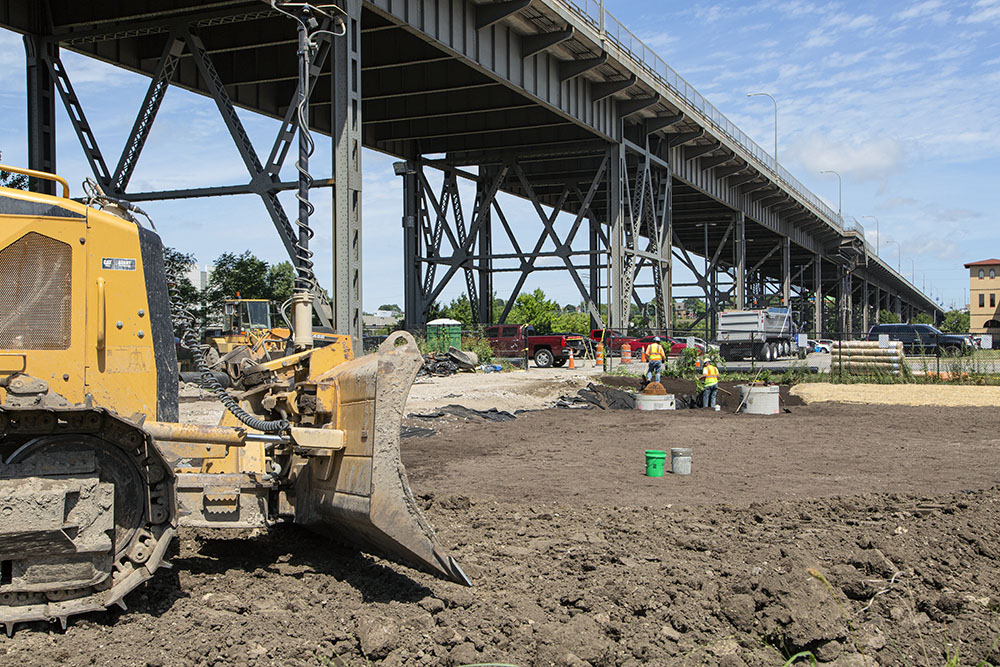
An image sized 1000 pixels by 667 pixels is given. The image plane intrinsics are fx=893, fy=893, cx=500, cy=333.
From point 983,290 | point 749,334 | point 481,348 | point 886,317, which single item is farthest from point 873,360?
point 886,317

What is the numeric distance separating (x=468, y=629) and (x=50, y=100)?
957 inches

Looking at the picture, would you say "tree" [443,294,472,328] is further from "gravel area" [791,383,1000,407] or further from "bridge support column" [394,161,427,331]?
"gravel area" [791,383,1000,407]

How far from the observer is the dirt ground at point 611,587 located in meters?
5.32

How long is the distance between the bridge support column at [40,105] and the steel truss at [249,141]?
0.03m

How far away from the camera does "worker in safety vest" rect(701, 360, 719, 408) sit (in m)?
22.1

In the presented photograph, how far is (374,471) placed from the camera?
5.81m

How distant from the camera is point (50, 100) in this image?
24844 millimetres

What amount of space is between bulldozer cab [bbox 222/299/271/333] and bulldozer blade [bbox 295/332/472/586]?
723 inches

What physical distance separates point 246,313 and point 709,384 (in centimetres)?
1285

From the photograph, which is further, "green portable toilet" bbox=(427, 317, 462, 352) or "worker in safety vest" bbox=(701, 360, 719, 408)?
"green portable toilet" bbox=(427, 317, 462, 352)

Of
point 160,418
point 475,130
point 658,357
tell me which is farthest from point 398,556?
point 475,130

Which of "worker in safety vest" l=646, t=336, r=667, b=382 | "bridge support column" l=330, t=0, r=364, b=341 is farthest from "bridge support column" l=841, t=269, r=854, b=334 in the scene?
"bridge support column" l=330, t=0, r=364, b=341

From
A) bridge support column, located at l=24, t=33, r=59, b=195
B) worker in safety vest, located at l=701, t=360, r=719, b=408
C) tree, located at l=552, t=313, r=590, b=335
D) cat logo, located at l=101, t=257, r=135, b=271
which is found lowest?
worker in safety vest, located at l=701, t=360, r=719, b=408

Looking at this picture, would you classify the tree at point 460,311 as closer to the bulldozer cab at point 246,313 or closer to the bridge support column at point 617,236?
the bridge support column at point 617,236
